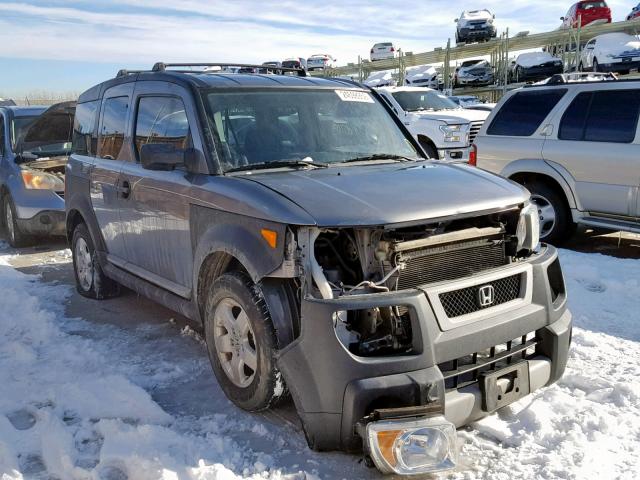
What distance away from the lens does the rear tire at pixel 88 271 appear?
599cm

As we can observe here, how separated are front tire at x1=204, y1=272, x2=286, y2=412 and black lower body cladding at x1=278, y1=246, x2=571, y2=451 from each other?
23 cm

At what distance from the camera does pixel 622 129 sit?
7.28 meters

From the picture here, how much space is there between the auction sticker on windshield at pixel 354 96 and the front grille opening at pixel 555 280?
1877mm

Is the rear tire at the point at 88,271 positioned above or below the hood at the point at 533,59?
below

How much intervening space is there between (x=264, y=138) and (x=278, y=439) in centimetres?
185

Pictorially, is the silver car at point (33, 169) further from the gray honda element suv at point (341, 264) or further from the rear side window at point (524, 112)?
the rear side window at point (524, 112)

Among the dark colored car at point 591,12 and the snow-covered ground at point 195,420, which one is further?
the dark colored car at point 591,12

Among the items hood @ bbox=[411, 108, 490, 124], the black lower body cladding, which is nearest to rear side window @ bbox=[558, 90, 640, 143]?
the black lower body cladding

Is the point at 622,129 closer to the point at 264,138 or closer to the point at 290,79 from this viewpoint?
Answer: the point at 290,79

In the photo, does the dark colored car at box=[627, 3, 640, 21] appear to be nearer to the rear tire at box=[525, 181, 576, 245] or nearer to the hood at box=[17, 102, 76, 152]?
the rear tire at box=[525, 181, 576, 245]

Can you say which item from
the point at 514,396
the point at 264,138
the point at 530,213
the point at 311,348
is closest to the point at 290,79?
the point at 264,138

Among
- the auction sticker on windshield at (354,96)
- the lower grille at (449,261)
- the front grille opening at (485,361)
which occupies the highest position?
the auction sticker on windshield at (354,96)

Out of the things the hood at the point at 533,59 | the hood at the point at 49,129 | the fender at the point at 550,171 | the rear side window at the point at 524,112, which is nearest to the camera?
the fender at the point at 550,171

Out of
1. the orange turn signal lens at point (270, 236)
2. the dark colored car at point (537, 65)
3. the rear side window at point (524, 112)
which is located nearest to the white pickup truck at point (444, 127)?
the rear side window at point (524, 112)
